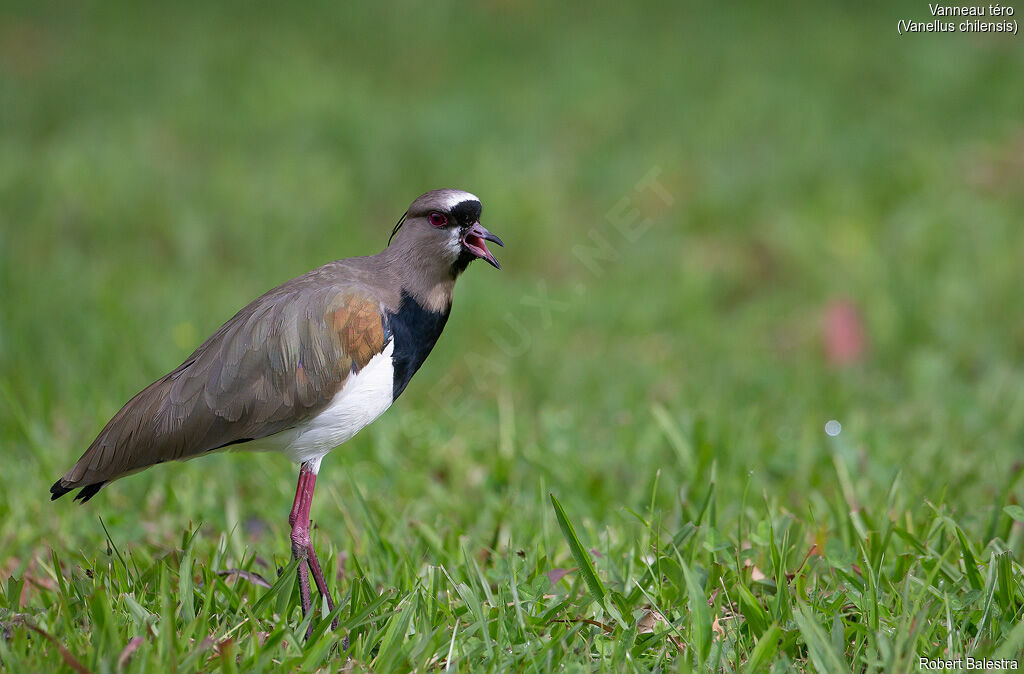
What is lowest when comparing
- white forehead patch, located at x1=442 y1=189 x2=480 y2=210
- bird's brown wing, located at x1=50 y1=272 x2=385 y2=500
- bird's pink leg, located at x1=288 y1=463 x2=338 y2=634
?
bird's pink leg, located at x1=288 y1=463 x2=338 y2=634

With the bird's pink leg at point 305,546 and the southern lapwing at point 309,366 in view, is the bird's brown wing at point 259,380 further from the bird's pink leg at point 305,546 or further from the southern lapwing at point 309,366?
the bird's pink leg at point 305,546

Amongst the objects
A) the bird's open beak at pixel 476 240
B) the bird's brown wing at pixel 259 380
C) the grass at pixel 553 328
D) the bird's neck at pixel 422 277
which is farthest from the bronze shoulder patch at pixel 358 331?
the grass at pixel 553 328

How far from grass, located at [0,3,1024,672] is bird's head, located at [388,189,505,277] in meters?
0.84

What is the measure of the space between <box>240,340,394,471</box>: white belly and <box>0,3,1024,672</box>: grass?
0.41 meters

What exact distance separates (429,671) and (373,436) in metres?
2.02

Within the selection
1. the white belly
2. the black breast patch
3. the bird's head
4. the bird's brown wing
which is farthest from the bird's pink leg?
the bird's head

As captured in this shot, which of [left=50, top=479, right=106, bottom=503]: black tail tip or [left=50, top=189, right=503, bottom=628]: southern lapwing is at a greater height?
[left=50, top=189, right=503, bottom=628]: southern lapwing

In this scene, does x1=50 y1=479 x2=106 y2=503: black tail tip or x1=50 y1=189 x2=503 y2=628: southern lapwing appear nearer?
x1=50 y1=189 x2=503 y2=628: southern lapwing

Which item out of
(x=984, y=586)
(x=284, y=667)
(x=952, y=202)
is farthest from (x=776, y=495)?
(x=952, y=202)

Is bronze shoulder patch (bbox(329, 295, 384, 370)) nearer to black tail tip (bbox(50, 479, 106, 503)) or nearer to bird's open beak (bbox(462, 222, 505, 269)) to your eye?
bird's open beak (bbox(462, 222, 505, 269))

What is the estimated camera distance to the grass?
2838mm

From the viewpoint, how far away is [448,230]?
290 centimetres

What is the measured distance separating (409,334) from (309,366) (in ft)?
0.95

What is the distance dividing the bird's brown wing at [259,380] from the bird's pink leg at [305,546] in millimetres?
221
